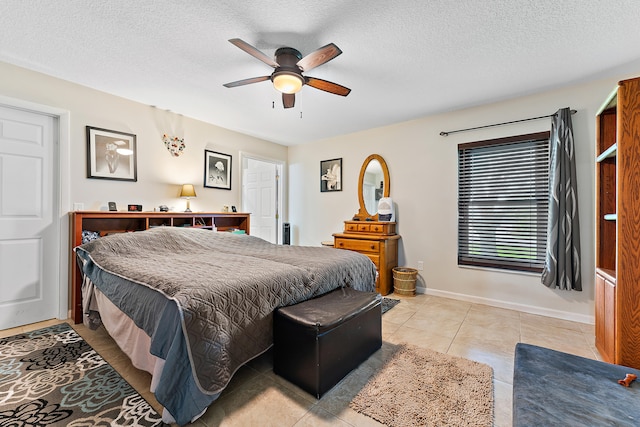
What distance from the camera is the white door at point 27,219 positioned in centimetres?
254

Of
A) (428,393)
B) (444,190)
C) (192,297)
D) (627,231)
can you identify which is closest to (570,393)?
(428,393)

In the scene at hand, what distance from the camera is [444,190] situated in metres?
3.67

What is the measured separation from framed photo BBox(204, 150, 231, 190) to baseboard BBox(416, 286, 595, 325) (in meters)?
3.32

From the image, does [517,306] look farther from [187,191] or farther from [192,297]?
[187,191]

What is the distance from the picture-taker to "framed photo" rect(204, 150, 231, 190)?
13.2 feet

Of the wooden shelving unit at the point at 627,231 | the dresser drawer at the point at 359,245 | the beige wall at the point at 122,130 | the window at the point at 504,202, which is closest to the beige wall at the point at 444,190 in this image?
the window at the point at 504,202

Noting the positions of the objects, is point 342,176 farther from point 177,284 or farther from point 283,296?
point 177,284

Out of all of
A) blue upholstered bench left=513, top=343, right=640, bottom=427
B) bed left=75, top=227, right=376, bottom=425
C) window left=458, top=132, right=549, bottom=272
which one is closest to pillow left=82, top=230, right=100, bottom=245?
bed left=75, top=227, right=376, bottom=425

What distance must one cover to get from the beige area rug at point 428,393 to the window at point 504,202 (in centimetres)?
179

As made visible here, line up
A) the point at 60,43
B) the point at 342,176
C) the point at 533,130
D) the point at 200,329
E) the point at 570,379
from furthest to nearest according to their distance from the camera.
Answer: the point at 342,176 < the point at 533,130 < the point at 60,43 < the point at 200,329 < the point at 570,379

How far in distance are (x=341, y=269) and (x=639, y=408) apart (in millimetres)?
1685

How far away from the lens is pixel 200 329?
1.35 meters

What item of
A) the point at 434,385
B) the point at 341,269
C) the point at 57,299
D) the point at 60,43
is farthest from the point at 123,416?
the point at 60,43

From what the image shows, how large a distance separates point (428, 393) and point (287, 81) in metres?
2.44
